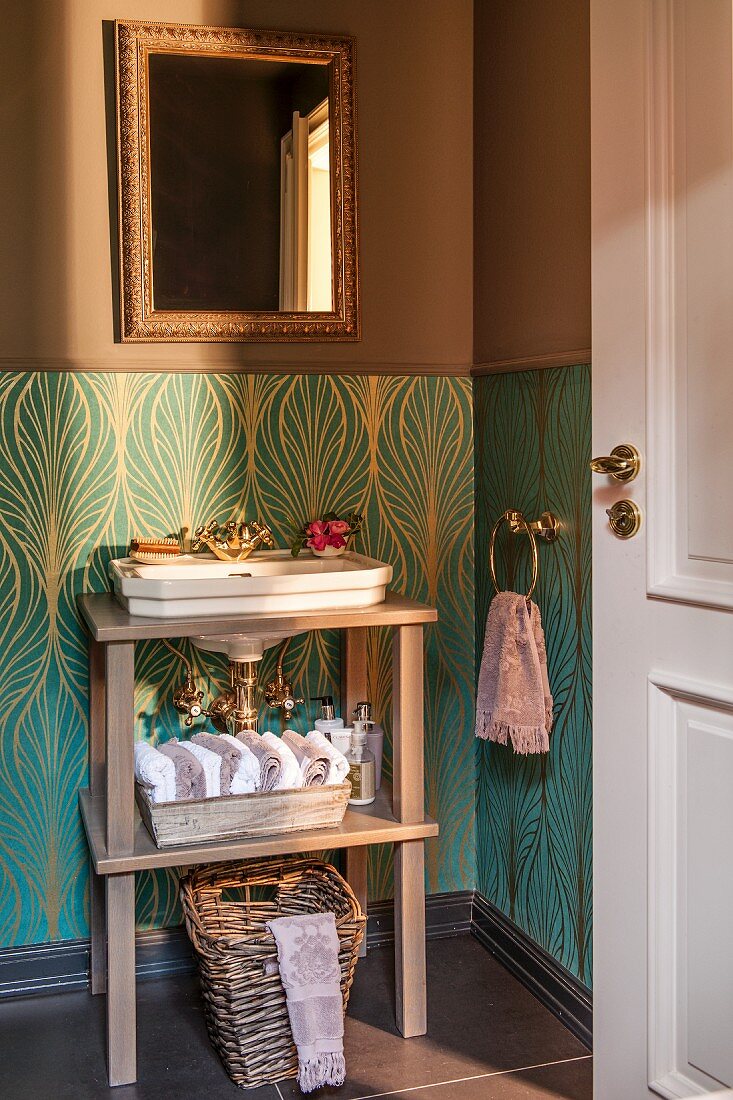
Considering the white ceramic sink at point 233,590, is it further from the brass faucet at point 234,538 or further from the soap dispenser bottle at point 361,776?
the soap dispenser bottle at point 361,776

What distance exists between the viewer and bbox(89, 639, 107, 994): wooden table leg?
239 centimetres

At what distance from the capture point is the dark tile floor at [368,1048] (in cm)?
203

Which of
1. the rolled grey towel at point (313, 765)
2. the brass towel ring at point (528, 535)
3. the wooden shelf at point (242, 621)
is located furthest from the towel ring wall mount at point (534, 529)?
the rolled grey towel at point (313, 765)

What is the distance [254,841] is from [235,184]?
4.57 feet

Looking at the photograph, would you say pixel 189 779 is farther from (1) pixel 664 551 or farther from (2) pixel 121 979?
(1) pixel 664 551

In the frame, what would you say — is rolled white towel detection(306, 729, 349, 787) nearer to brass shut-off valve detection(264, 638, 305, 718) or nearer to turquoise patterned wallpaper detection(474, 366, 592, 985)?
brass shut-off valve detection(264, 638, 305, 718)

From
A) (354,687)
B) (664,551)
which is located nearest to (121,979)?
(354,687)

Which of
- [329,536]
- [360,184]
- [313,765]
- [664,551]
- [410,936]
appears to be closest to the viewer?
[664,551]

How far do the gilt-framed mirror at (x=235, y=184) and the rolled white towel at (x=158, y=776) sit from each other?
91cm

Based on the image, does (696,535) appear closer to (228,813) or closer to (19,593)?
(228,813)

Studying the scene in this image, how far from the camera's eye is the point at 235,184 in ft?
7.99

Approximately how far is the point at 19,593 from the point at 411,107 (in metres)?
1.41

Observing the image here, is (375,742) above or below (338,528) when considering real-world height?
below

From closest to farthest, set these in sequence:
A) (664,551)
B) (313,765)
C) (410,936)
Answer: (664,551)
(313,765)
(410,936)
